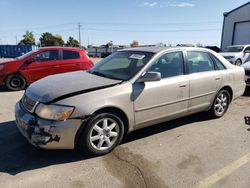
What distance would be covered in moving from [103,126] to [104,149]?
1.17 feet

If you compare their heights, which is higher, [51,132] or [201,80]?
[201,80]

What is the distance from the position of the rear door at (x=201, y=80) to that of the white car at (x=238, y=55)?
1195 cm

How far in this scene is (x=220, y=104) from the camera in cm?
532

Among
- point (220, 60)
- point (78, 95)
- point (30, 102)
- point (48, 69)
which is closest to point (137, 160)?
point (78, 95)

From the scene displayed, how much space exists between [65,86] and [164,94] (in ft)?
5.26

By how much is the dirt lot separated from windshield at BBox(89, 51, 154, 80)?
111cm

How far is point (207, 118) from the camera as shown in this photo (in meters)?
5.35

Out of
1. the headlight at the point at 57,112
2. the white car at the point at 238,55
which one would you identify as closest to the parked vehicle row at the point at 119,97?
the headlight at the point at 57,112

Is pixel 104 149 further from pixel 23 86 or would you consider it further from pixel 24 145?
pixel 23 86

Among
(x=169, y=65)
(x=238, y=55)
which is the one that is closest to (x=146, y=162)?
(x=169, y=65)

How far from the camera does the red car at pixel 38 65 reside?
8.26 m

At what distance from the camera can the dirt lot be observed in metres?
3.02

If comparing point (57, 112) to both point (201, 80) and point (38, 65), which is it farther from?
point (38, 65)

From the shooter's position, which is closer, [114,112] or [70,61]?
[114,112]
